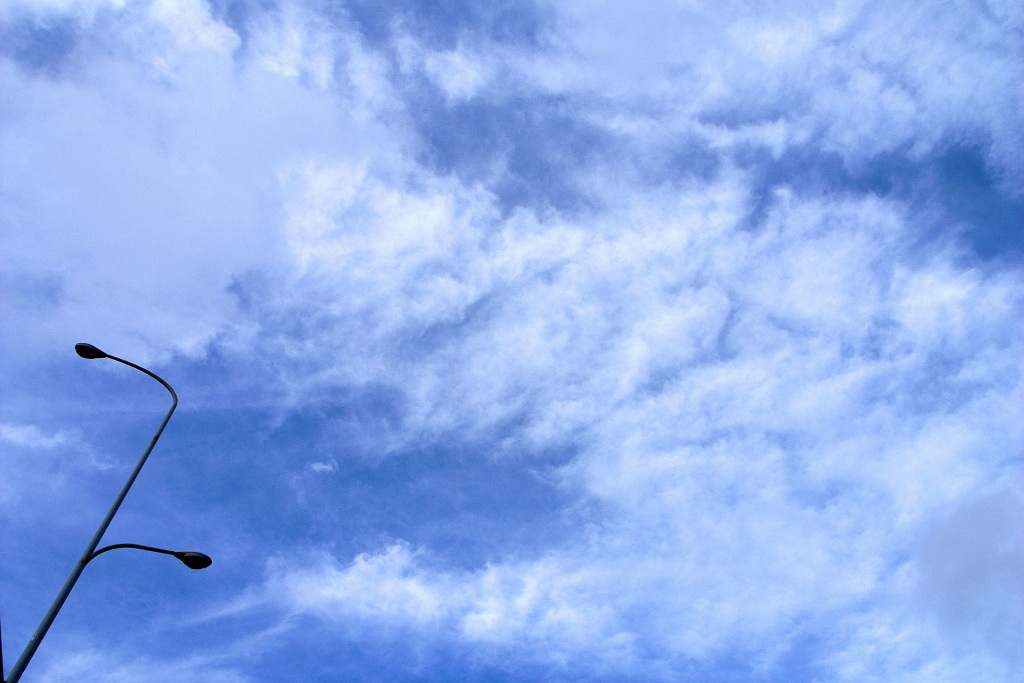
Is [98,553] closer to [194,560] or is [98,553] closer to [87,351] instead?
[194,560]

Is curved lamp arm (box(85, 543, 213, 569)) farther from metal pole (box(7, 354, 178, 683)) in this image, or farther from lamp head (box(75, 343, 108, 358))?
lamp head (box(75, 343, 108, 358))

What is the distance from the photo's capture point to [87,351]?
16281mm

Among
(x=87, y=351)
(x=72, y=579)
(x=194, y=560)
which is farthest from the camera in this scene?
(x=87, y=351)

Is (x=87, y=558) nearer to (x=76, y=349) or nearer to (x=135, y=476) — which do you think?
(x=135, y=476)

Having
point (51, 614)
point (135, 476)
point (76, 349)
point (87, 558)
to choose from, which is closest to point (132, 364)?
point (76, 349)

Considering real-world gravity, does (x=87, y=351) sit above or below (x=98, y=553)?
above

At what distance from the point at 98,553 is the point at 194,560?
196 centimetres

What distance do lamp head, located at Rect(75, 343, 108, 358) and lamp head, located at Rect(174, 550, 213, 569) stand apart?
5793mm

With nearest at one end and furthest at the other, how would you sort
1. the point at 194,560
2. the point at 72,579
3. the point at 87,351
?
the point at 72,579, the point at 194,560, the point at 87,351

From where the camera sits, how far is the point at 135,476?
14.8m

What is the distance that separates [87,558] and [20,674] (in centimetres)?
237

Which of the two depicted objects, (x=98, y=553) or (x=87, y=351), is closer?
(x=98, y=553)

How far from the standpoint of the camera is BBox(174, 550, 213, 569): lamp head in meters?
14.5

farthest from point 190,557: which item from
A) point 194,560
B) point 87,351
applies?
point 87,351
